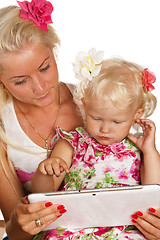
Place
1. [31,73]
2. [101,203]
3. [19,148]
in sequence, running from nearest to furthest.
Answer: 1. [101,203]
2. [31,73]
3. [19,148]

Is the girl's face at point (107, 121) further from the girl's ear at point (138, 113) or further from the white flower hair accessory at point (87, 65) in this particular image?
the white flower hair accessory at point (87, 65)

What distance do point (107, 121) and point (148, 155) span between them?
238 mm

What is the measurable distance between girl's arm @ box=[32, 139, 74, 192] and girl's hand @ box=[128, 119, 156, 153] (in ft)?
0.96

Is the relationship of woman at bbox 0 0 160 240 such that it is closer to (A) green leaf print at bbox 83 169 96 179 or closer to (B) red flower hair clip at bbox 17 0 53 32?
(B) red flower hair clip at bbox 17 0 53 32

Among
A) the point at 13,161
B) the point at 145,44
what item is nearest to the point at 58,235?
the point at 13,161

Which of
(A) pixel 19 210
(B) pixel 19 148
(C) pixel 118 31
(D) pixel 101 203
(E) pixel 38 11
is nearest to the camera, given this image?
(D) pixel 101 203

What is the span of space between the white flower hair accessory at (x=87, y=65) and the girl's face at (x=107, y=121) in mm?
117

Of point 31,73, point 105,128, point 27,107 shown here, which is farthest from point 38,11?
point 105,128

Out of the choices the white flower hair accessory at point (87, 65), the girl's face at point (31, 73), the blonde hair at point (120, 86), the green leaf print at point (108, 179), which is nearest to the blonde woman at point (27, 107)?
the girl's face at point (31, 73)

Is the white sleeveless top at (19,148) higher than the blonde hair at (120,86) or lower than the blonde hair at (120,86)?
lower

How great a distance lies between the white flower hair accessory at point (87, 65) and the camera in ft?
6.15

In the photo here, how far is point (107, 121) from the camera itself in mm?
1819

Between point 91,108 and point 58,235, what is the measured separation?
0.53m

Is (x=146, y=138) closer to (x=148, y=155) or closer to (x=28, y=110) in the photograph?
(x=148, y=155)
